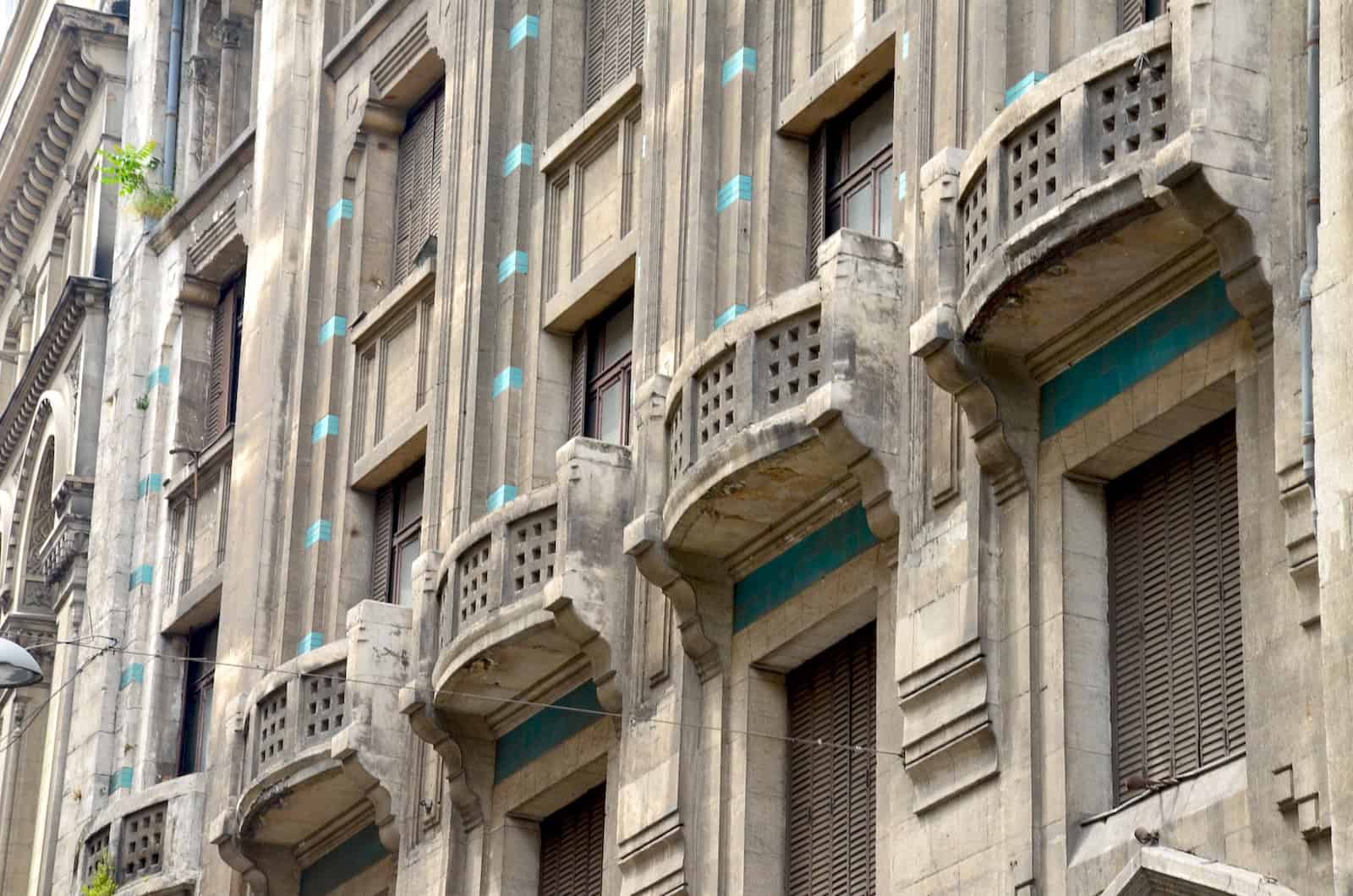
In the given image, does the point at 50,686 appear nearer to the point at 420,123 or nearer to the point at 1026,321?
the point at 420,123

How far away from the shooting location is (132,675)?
40.3 metres

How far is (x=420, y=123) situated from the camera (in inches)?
1446

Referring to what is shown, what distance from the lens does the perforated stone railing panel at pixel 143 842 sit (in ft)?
121

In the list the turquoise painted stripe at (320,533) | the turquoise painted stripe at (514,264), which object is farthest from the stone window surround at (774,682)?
the turquoise painted stripe at (320,533)

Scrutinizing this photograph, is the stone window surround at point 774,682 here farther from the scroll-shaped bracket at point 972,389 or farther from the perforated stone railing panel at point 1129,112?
the perforated stone railing panel at point 1129,112

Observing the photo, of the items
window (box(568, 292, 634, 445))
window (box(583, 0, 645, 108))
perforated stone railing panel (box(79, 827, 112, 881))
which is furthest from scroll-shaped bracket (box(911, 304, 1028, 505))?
perforated stone railing panel (box(79, 827, 112, 881))

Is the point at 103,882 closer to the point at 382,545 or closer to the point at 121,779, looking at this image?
the point at 121,779

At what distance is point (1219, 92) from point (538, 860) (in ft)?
41.2

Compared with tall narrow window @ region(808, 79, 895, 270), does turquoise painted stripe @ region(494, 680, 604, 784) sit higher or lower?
lower

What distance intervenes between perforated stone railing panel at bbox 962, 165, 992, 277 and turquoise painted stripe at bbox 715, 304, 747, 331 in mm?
4533

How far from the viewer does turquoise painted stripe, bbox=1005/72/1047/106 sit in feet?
77.7

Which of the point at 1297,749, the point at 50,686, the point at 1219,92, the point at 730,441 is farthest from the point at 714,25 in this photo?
the point at 50,686

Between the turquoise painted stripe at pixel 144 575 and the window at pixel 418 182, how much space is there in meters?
6.98

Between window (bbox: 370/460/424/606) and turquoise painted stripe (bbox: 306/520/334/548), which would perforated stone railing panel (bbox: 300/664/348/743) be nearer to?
window (bbox: 370/460/424/606)
